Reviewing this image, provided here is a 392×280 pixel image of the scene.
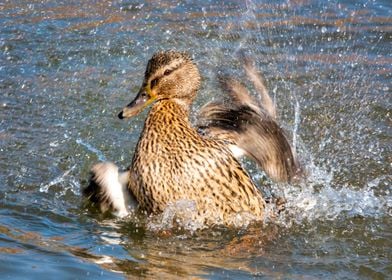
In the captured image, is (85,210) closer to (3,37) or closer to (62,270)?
(62,270)

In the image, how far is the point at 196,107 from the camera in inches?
360

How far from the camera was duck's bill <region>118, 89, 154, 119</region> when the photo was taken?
20.8ft

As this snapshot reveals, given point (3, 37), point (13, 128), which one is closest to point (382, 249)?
point (13, 128)

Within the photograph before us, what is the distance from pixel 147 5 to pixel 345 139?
404cm

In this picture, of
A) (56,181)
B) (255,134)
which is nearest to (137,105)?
(255,134)

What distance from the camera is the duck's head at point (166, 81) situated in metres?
6.37

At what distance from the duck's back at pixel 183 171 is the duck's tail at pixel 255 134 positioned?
0.35 metres

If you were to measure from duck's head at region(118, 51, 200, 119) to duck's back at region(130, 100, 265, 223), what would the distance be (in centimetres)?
10

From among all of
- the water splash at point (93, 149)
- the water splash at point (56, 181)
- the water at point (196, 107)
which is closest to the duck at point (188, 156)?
the water at point (196, 107)

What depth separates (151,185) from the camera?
6.23 m

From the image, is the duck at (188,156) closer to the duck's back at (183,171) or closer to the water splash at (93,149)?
the duck's back at (183,171)

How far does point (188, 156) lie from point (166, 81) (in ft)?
1.87

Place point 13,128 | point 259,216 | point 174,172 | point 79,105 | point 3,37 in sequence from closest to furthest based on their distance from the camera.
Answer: point 174,172
point 259,216
point 13,128
point 79,105
point 3,37

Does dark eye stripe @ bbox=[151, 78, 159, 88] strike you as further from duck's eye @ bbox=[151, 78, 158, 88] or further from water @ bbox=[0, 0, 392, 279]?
water @ bbox=[0, 0, 392, 279]
